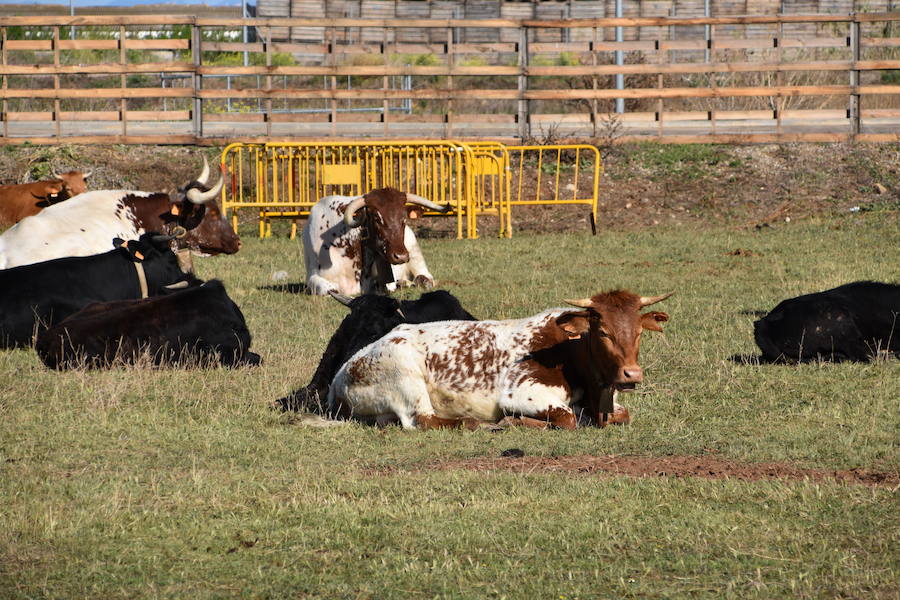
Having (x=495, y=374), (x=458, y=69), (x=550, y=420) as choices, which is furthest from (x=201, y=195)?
(x=458, y=69)

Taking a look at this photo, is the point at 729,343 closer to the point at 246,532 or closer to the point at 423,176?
the point at 246,532

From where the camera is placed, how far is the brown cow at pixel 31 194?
21.0 meters

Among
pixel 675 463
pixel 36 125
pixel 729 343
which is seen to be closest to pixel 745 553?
pixel 675 463

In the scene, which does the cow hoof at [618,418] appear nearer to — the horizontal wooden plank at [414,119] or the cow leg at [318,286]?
the cow leg at [318,286]

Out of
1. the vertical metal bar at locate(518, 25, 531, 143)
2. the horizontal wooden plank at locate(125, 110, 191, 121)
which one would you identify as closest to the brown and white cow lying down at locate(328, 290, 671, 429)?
the vertical metal bar at locate(518, 25, 531, 143)

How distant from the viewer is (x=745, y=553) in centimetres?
584

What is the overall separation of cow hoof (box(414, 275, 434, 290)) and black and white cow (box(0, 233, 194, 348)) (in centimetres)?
374

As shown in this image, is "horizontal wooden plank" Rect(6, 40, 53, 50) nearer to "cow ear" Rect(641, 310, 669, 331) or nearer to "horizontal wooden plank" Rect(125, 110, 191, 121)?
"horizontal wooden plank" Rect(125, 110, 191, 121)

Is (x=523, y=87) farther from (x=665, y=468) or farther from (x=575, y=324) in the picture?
(x=665, y=468)

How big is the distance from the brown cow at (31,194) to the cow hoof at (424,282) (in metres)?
7.34

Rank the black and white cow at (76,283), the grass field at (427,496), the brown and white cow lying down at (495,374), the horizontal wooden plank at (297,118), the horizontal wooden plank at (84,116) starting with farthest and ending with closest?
the horizontal wooden plank at (297,118) < the horizontal wooden plank at (84,116) < the black and white cow at (76,283) < the brown and white cow lying down at (495,374) < the grass field at (427,496)

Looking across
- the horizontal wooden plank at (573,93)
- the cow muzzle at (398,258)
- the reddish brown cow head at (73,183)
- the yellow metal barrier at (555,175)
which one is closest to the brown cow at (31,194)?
the reddish brown cow head at (73,183)

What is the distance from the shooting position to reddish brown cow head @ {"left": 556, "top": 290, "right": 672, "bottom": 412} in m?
8.06

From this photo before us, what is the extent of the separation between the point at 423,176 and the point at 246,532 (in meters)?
17.9
